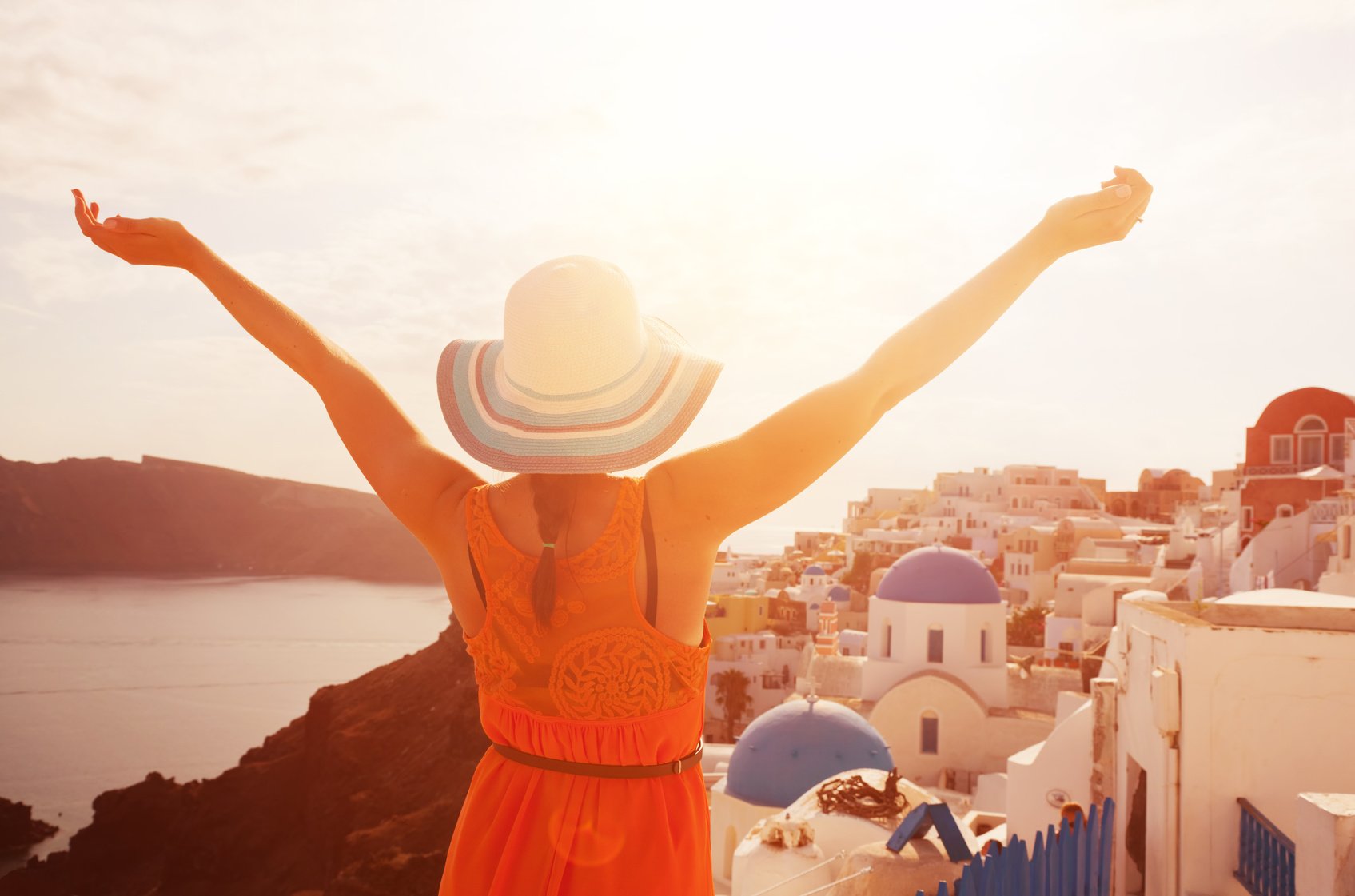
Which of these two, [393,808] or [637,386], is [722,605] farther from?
[637,386]

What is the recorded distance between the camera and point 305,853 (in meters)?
35.8

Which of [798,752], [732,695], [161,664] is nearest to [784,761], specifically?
[798,752]

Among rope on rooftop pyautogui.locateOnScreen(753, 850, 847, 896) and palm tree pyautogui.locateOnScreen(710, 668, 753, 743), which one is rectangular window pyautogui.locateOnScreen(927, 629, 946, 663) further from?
palm tree pyautogui.locateOnScreen(710, 668, 753, 743)

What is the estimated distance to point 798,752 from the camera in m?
15.1

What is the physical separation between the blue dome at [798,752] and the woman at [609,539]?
45.4 ft

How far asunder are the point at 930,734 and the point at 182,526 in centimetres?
9211

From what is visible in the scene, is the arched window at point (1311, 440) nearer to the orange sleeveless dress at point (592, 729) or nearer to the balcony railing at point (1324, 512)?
the balcony railing at point (1324, 512)

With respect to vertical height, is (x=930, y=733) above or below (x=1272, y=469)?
below

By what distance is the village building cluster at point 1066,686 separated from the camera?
443 centimetres

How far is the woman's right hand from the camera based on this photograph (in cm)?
167

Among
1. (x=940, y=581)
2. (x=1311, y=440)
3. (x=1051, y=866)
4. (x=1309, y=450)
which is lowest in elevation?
(x=940, y=581)

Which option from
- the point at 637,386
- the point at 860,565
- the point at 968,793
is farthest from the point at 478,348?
the point at 860,565

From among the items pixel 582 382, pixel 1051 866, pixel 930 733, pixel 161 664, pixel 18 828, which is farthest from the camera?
pixel 161 664

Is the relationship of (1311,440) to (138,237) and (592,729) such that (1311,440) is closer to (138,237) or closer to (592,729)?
(592,729)
